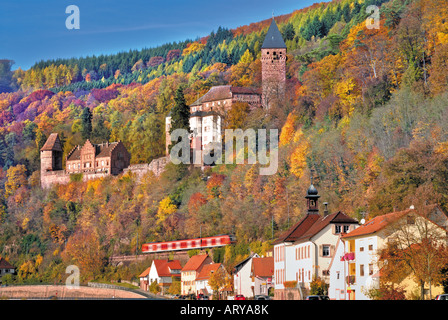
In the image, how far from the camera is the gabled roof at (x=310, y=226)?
228 ft

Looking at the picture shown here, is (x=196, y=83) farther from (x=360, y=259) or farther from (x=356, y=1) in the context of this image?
(x=360, y=259)

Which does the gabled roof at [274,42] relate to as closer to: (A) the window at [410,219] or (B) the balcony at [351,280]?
(B) the balcony at [351,280]

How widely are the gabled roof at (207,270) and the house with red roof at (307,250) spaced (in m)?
15.2

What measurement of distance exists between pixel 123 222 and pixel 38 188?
25563 mm

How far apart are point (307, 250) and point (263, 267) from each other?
13079mm

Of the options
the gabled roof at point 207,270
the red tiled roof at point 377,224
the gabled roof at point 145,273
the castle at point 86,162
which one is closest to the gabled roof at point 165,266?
the gabled roof at point 145,273

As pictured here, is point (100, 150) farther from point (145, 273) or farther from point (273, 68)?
point (145, 273)

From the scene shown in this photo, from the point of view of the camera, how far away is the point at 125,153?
141375mm

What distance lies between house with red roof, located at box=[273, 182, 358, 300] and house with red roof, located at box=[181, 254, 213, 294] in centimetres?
2052

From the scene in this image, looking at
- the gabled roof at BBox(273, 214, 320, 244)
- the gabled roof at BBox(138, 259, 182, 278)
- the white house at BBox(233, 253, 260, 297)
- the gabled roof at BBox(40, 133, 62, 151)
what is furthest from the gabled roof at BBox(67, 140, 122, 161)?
the gabled roof at BBox(273, 214, 320, 244)

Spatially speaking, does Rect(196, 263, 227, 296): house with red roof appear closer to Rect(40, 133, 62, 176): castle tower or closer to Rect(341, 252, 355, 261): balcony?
Rect(341, 252, 355, 261): balcony

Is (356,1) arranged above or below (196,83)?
above

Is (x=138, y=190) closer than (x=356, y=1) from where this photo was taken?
Yes
